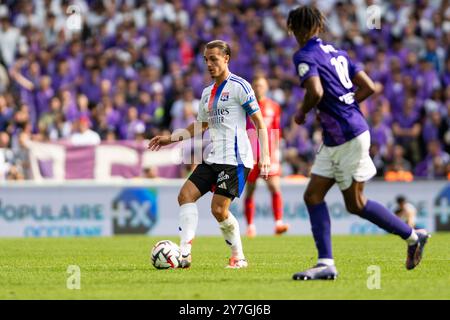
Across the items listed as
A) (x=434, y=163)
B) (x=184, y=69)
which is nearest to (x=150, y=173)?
(x=184, y=69)

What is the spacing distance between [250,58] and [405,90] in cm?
366

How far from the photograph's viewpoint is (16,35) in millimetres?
24609

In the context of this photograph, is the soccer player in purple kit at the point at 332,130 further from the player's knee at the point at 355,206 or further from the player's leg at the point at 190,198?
the player's leg at the point at 190,198

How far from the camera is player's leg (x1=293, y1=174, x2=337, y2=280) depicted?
915cm

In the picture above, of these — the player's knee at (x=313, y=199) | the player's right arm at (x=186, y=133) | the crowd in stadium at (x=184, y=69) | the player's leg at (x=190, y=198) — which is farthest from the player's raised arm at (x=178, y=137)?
the crowd in stadium at (x=184, y=69)

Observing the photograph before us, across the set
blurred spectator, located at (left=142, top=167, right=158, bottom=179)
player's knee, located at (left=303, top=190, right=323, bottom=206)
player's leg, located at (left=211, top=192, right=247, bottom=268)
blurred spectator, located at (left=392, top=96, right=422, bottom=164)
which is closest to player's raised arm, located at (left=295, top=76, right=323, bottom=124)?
player's knee, located at (left=303, top=190, right=323, bottom=206)

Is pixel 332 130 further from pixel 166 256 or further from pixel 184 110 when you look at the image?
pixel 184 110

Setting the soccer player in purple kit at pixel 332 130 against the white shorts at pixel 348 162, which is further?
the white shorts at pixel 348 162

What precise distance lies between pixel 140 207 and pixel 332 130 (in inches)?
467

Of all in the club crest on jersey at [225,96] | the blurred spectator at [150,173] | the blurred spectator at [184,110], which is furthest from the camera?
the blurred spectator at [184,110]

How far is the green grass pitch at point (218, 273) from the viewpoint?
8227 millimetres

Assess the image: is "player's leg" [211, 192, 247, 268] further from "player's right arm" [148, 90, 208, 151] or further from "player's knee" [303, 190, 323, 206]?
"player's knee" [303, 190, 323, 206]

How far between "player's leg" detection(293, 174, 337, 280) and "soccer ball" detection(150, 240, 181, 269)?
6.22 feet

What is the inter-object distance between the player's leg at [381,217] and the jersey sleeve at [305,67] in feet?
3.45
